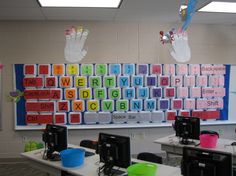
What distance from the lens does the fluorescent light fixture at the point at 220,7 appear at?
13.4 ft

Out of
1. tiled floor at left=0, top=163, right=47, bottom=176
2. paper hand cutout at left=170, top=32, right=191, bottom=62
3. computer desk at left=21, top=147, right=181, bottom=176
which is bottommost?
tiled floor at left=0, top=163, right=47, bottom=176

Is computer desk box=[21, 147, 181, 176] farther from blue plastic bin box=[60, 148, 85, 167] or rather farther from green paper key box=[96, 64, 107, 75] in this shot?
green paper key box=[96, 64, 107, 75]

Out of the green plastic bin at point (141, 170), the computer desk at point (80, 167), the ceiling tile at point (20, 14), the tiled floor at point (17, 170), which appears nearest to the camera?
the green plastic bin at point (141, 170)

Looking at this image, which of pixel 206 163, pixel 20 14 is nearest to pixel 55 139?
pixel 206 163

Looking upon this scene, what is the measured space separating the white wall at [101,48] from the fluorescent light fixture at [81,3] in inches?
40.4

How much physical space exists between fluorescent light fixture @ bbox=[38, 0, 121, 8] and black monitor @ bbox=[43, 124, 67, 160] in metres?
1.90

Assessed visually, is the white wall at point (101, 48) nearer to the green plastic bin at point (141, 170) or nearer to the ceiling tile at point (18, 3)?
the ceiling tile at point (18, 3)

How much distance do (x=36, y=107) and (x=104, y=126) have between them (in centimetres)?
139

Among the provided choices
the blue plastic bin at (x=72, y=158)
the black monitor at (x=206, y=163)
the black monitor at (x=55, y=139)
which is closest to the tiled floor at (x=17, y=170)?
the black monitor at (x=55, y=139)

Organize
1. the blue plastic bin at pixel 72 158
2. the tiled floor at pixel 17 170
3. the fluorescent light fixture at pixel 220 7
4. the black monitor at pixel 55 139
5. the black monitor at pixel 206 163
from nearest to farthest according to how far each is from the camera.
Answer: the black monitor at pixel 206 163
the blue plastic bin at pixel 72 158
the black monitor at pixel 55 139
the fluorescent light fixture at pixel 220 7
the tiled floor at pixel 17 170

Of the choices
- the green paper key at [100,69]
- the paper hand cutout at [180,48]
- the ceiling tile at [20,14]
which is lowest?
the green paper key at [100,69]

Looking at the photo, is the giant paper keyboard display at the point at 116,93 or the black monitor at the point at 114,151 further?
the giant paper keyboard display at the point at 116,93

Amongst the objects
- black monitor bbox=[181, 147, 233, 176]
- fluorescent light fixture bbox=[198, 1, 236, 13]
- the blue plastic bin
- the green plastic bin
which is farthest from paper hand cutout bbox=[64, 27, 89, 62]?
black monitor bbox=[181, 147, 233, 176]

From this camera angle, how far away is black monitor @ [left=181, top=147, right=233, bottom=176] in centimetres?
204
